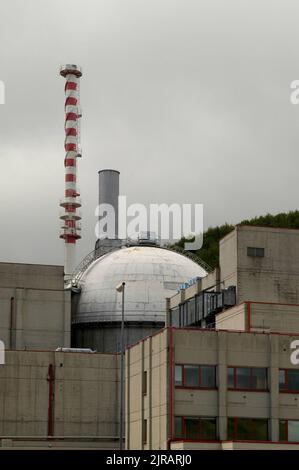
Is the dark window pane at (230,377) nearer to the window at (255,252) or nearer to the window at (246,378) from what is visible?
the window at (246,378)

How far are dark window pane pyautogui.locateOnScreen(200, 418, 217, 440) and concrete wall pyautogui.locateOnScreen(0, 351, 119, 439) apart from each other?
72.7 feet

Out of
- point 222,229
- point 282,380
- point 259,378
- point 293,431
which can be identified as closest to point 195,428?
point 259,378

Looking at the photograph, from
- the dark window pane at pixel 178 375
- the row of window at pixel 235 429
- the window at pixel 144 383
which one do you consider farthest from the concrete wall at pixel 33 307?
the row of window at pixel 235 429

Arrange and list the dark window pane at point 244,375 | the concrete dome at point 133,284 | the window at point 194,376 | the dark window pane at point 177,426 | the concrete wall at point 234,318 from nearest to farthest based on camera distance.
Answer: the dark window pane at point 177,426, the window at point 194,376, the dark window pane at point 244,375, the concrete wall at point 234,318, the concrete dome at point 133,284

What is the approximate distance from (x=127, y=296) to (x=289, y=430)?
128ft

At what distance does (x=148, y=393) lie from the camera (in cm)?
6731

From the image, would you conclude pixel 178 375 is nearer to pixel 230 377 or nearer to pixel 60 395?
pixel 230 377

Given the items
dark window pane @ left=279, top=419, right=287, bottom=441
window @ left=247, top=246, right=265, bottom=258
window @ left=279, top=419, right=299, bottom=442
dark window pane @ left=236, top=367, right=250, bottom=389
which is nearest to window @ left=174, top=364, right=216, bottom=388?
dark window pane @ left=236, top=367, right=250, bottom=389

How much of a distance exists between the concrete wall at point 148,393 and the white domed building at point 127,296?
26759mm

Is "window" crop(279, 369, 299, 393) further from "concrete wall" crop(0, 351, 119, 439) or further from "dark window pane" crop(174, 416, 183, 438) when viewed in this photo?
"concrete wall" crop(0, 351, 119, 439)

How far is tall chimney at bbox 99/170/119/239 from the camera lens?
12356cm

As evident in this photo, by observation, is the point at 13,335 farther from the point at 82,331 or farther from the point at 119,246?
the point at 119,246

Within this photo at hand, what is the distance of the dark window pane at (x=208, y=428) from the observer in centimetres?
6338
